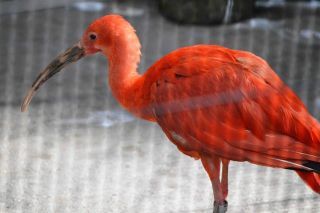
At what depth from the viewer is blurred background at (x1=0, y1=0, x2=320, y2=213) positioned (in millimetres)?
3742

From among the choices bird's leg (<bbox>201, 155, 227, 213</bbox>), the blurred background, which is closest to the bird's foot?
bird's leg (<bbox>201, 155, 227, 213</bbox>)

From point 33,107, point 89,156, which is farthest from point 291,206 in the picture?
point 33,107

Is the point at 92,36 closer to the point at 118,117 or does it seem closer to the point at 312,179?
the point at 312,179

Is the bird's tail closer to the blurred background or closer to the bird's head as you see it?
the blurred background

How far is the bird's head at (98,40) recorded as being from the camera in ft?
11.0

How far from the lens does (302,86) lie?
16.1ft

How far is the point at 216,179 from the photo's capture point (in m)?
3.26

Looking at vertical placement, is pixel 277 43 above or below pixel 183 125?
above

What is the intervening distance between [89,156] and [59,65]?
75 cm

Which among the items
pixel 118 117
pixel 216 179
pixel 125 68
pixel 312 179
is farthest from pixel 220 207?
pixel 118 117

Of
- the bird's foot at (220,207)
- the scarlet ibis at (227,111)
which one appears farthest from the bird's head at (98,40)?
the bird's foot at (220,207)

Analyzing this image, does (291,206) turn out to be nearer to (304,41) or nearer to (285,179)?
(285,179)

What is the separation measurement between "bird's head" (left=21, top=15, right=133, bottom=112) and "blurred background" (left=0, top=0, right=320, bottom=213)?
60 centimetres

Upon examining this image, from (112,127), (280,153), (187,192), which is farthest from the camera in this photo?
(112,127)
